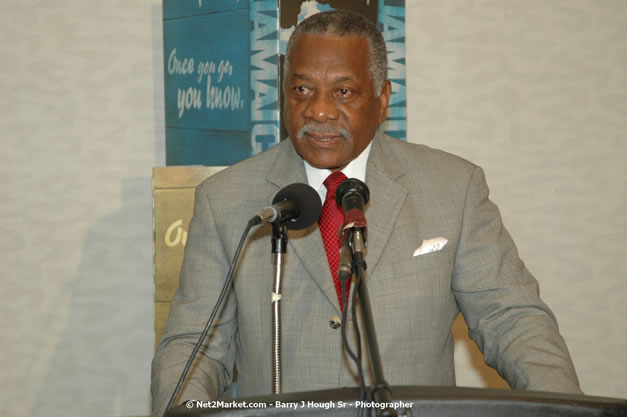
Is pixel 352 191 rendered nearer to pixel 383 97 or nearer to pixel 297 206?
pixel 297 206

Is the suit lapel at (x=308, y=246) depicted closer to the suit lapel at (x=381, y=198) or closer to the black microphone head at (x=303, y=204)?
the suit lapel at (x=381, y=198)

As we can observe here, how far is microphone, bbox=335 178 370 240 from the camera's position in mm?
1160

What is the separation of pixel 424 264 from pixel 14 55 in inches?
91.2

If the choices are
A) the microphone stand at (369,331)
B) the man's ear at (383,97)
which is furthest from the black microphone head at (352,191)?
the man's ear at (383,97)

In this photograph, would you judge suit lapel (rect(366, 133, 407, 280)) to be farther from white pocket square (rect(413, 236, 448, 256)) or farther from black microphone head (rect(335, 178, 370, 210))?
black microphone head (rect(335, 178, 370, 210))

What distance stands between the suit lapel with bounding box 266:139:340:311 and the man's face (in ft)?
0.44

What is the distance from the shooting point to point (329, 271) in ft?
6.00

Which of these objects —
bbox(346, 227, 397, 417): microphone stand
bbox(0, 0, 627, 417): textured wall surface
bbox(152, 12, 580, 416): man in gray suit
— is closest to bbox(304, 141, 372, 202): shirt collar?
bbox(152, 12, 580, 416): man in gray suit

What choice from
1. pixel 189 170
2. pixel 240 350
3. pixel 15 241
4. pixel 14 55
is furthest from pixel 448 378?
pixel 14 55

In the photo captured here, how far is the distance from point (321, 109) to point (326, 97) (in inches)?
1.9

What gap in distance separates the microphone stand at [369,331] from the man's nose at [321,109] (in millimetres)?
733

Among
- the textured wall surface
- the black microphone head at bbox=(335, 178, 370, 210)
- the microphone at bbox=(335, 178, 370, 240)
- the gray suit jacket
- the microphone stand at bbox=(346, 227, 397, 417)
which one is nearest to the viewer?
the microphone stand at bbox=(346, 227, 397, 417)

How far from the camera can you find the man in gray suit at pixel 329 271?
5.96 feet

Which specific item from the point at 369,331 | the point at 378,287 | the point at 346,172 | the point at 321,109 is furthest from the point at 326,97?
the point at 369,331
